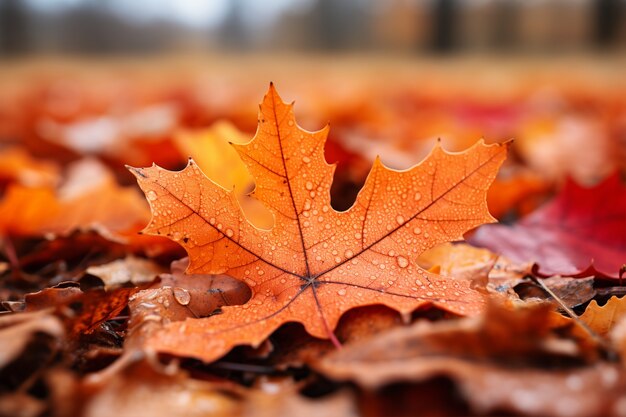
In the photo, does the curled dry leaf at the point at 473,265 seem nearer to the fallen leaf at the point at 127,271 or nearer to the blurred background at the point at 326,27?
the fallen leaf at the point at 127,271

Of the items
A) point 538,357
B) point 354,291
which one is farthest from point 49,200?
point 538,357

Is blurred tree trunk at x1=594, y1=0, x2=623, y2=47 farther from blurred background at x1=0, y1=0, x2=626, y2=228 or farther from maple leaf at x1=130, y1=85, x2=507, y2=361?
maple leaf at x1=130, y1=85, x2=507, y2=361

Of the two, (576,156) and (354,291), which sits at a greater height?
(354,291)

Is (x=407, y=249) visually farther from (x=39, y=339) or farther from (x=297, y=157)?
(x=39, y=339)

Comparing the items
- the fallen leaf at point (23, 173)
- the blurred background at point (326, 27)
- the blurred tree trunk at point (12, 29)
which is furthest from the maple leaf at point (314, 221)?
the blurred tree trunk at point (12, 29)

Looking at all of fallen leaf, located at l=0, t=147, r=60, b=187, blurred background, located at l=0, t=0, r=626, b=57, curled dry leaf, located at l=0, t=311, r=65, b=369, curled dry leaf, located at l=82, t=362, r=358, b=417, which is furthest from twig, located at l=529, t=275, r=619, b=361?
blurred background, located at l=0, t=0, r=626, b=57

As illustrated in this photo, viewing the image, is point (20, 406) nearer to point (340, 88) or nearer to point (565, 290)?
point (565, 290)

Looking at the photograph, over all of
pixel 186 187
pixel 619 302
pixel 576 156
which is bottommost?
pixel 576 156
